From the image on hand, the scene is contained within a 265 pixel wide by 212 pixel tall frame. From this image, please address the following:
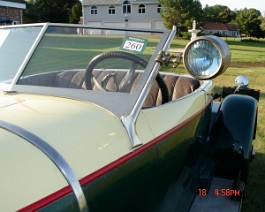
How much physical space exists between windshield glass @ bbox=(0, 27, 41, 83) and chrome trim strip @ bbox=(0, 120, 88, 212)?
2.76ft

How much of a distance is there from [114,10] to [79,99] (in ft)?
151

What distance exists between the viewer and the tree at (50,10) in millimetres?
47312

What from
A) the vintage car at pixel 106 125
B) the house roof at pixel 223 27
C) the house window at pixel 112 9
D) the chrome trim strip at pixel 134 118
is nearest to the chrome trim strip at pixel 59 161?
the vintage car at pixel 106 125

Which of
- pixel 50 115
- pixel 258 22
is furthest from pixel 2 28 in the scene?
pixel 258 22

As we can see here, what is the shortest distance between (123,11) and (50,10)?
9.88 meters

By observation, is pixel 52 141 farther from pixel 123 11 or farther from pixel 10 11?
pixel 123 11

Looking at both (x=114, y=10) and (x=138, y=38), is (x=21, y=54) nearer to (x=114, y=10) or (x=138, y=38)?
(x=138, y=38)

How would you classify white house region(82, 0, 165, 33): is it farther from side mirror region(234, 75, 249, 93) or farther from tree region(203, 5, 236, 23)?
side mirror region(234, 75, 249, 93)

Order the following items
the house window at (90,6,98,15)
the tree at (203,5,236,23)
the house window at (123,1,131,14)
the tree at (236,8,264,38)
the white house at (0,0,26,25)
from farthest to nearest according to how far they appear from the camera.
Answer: the tree at (203,5,236,23) → the tree at (236,8,264,38) → the house window at (123,1,131,14) → the house window at (90,6,98,15) → the white house at (0,0,26,25)

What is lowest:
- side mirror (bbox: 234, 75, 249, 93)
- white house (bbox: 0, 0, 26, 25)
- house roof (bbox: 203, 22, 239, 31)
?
side mirror (bbox: 234, 75, 249, 93)

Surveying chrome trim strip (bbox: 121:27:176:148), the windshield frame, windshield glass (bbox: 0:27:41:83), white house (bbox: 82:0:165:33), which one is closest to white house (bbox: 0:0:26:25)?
white house (bbox: 82:0:165:33)

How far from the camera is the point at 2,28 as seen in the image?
104 inches

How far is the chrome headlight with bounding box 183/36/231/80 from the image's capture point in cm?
213

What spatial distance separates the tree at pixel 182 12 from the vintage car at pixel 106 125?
130ft
